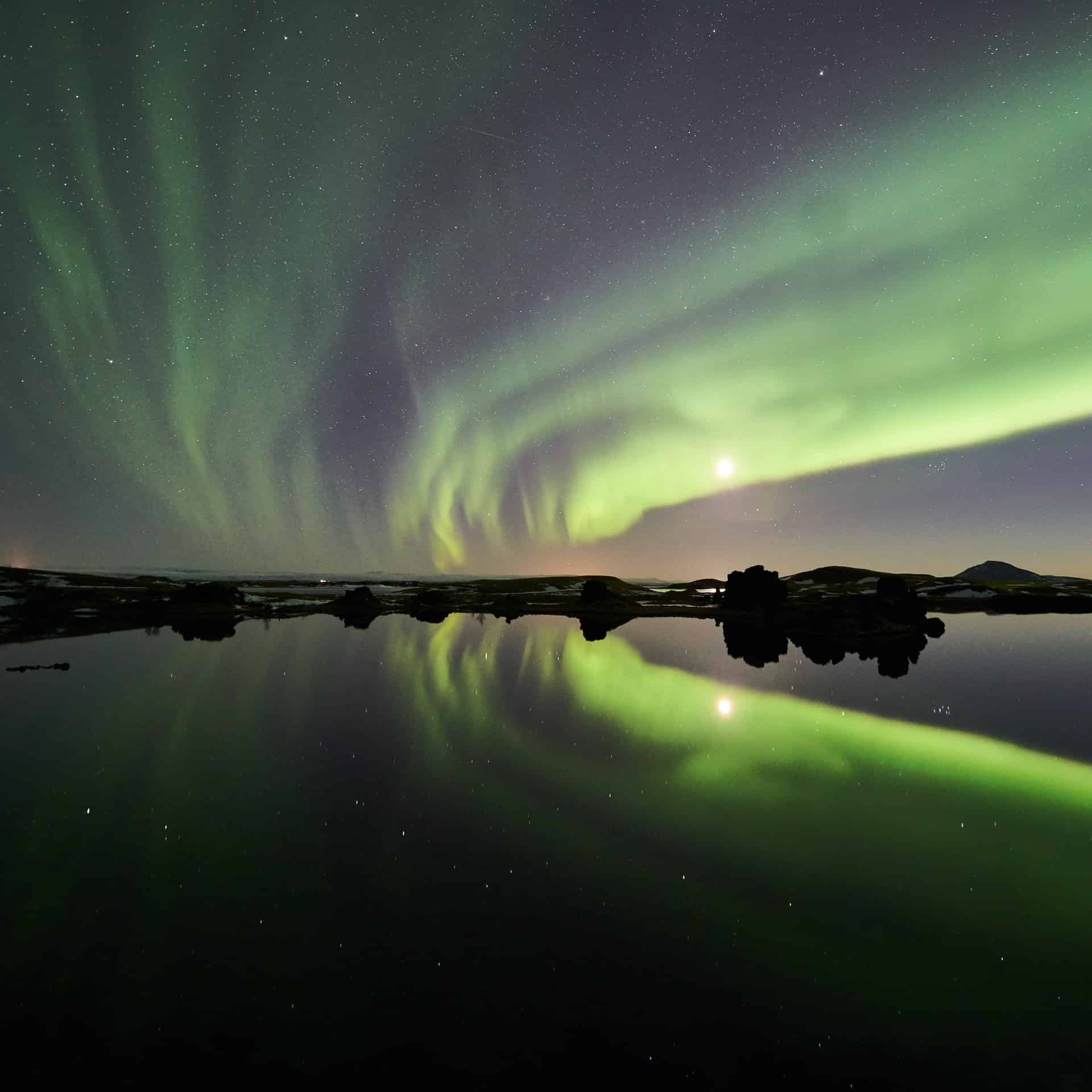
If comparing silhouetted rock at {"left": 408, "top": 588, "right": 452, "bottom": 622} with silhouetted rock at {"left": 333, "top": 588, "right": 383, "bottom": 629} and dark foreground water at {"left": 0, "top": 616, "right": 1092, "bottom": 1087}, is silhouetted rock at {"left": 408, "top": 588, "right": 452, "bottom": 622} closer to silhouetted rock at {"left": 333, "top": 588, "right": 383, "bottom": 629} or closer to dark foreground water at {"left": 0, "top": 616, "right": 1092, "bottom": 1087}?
silhouetted rock at {"left": 333, "top": 588, "right": 383, "bottom": 629}

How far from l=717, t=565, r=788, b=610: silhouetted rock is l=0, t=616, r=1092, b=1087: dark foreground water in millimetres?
67103

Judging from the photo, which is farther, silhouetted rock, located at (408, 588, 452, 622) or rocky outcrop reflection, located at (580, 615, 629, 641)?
silhouetted rock, located at (408, 588, 452, 622)

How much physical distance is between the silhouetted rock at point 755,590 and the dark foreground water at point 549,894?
220ft

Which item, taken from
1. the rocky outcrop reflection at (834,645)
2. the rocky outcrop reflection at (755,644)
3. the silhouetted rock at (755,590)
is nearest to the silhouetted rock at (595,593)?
the silhouetted rock at (755,590)

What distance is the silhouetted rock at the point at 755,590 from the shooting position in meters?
94.9

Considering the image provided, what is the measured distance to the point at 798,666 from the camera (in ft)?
149

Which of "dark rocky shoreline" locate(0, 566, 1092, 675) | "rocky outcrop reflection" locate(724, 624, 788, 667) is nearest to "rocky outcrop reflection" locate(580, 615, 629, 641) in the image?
"dark rocky shoreline" locate(0, 566, 1092, 675)

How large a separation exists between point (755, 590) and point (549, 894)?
92.7m

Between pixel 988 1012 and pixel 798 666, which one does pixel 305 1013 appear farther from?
pixel 798 666

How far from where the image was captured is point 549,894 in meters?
12.5

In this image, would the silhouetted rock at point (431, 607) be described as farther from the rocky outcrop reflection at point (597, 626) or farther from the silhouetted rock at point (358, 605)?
the rocky outcrop reflection at point (597, 626)

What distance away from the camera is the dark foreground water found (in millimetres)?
8469

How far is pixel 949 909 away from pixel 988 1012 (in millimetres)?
3436

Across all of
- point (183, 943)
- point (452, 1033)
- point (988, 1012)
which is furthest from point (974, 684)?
point (183, 943)
